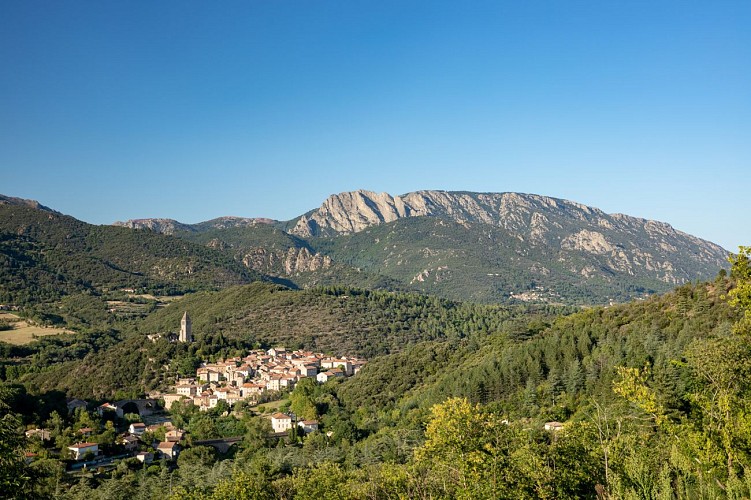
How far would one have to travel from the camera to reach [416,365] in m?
70.6

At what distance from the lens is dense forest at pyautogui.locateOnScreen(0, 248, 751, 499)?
15711mm

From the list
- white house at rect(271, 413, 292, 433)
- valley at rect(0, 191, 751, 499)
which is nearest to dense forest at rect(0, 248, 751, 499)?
valley at rect(0, 191, 751, 499)

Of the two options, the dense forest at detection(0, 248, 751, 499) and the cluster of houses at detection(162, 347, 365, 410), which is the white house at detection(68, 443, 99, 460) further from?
the cluster of houses at detection(162, 347, 365, 410)

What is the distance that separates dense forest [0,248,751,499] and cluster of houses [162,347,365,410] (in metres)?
4.23

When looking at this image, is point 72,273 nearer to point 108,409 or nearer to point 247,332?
point 247,332

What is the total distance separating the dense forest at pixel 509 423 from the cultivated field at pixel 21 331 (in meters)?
7.93

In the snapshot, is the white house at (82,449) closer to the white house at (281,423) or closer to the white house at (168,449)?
the white house at (168,449)

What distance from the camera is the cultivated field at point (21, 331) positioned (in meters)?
97.8

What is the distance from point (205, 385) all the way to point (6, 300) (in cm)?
8846

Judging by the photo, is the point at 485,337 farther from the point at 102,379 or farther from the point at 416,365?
the point at 102,379

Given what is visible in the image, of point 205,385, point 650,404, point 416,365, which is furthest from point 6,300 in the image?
point 650,404

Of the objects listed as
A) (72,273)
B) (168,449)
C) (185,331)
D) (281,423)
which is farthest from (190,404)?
(72,273)

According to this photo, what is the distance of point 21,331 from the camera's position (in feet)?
345

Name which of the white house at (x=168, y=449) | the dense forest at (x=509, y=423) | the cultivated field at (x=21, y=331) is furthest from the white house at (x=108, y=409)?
the cultivated field at (x=21, y=331)
